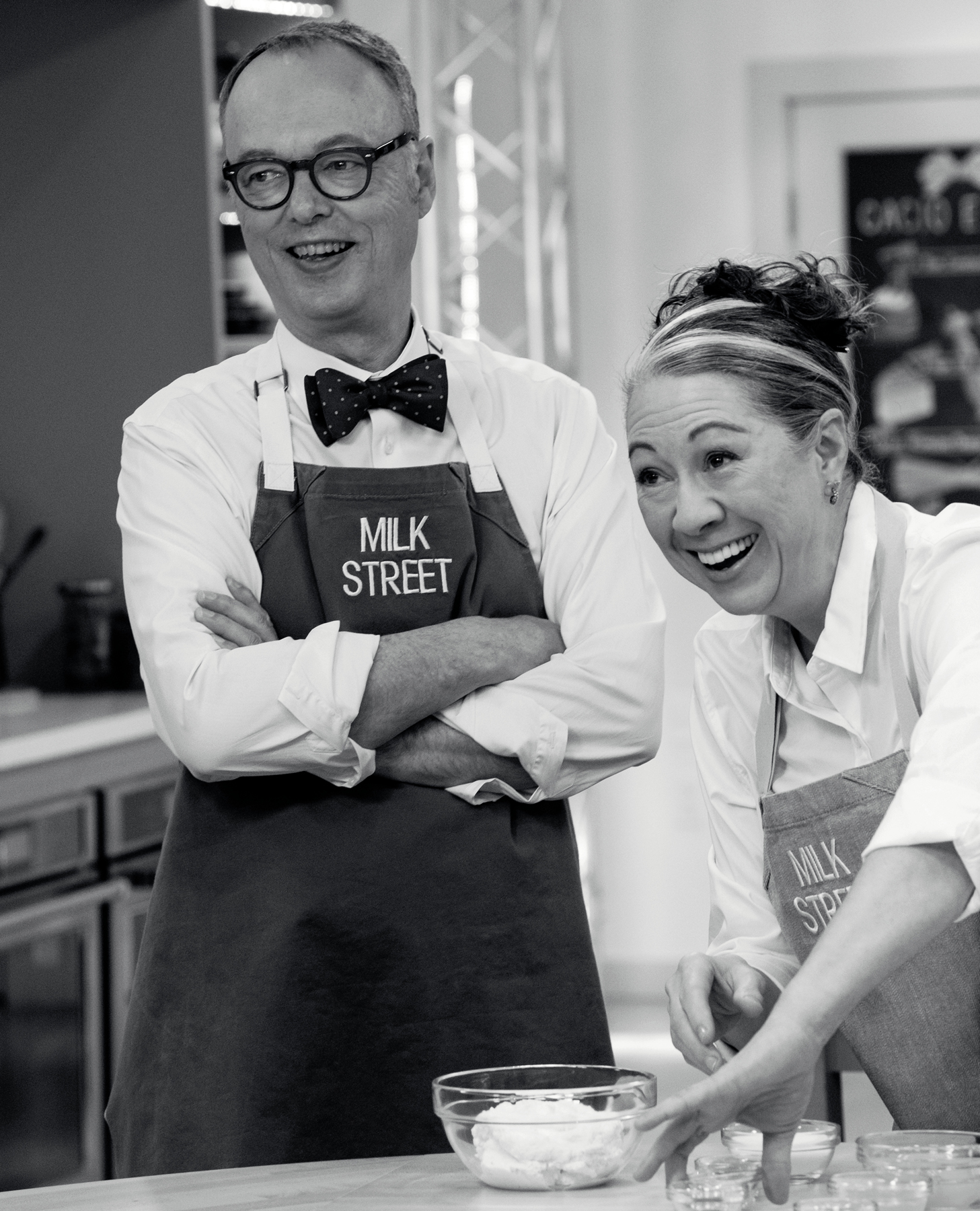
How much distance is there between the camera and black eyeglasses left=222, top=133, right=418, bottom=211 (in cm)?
204

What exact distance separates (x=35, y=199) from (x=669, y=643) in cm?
235

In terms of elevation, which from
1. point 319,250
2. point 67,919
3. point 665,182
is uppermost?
point 665,182

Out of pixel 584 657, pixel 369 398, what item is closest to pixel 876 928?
pixel 584 657

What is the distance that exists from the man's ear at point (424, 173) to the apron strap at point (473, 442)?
22cm

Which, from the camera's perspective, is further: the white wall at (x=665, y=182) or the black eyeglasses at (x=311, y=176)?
the white wall at (x=665, y=182)

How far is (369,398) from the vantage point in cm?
209

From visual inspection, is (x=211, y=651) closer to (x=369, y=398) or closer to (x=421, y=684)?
(x=421, y=684)

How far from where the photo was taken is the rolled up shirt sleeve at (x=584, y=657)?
6.48 feet

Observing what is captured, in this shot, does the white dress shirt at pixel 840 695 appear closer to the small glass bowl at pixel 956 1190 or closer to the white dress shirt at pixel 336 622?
the white dress shirt at pixel 336 622

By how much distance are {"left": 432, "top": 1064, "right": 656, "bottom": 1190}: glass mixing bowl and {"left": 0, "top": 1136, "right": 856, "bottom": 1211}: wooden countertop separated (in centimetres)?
2

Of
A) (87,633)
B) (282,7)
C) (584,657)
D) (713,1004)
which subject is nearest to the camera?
(713,1004)

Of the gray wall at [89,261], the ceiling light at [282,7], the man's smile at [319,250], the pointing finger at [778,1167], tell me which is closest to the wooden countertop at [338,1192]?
the pointing finger at [778,1167]

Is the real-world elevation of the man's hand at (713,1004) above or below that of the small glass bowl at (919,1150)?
above

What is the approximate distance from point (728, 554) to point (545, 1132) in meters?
0.62
